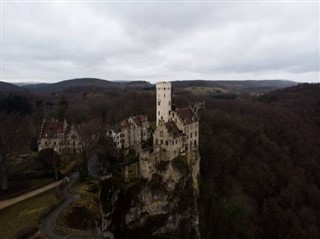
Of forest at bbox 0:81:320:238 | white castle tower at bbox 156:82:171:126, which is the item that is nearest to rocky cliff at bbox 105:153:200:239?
forest at bbox 0:81:320:238

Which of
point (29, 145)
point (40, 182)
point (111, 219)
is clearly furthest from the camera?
point (29, 145)

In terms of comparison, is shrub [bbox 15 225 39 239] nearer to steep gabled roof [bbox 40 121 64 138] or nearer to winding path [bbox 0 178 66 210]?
winding path [bbox 0 178 66 210]

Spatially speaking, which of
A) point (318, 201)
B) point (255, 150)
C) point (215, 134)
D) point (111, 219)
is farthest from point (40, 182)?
point (318, 201)

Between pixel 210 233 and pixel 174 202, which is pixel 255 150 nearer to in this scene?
pixel 210 233

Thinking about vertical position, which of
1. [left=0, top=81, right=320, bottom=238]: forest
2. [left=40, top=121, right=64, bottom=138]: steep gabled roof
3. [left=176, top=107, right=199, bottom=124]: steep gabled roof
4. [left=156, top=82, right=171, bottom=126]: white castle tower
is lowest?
[left=0, top=81, right=320, bottom=238]: forest

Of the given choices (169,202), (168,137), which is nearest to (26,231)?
(169,202)

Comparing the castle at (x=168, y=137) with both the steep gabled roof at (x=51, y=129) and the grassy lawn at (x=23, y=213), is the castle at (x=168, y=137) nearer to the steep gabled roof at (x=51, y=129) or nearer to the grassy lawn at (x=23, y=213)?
the grassy lawn at (x=23, y=213)
